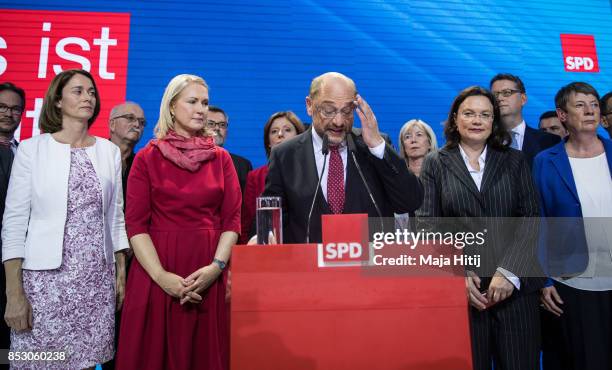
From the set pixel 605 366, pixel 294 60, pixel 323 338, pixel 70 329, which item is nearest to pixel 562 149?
pixel 605 366

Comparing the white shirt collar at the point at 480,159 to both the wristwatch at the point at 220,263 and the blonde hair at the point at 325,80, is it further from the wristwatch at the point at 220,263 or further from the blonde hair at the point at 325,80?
the wristwatch at the point at 220,263

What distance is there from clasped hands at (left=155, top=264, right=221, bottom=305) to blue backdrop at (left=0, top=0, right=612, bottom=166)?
2412 millimetres

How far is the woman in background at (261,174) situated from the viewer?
2518 mm

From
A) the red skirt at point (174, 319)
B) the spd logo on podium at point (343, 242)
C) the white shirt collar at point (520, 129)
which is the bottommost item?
the red skirt at point (174, 319)

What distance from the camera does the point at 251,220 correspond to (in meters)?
2.51

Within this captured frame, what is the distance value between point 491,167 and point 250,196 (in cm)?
128

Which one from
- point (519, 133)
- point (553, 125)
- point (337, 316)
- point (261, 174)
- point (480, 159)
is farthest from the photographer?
point (553, 125)

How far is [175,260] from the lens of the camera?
1.69m

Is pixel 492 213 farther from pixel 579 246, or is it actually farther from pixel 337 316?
pixel 337 316

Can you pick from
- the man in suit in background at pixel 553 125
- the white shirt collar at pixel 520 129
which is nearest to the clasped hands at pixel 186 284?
the white shirt collar at pixel 520 129

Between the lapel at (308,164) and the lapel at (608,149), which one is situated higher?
the lapel at (608,149)

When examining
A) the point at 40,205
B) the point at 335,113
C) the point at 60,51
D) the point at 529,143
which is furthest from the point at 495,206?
the point at 60,51

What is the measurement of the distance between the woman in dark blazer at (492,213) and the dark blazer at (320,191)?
0.36 meters

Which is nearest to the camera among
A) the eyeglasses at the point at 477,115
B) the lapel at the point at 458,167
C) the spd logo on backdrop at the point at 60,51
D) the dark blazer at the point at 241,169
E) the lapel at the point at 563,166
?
A: the lapel at the point at 458,167
